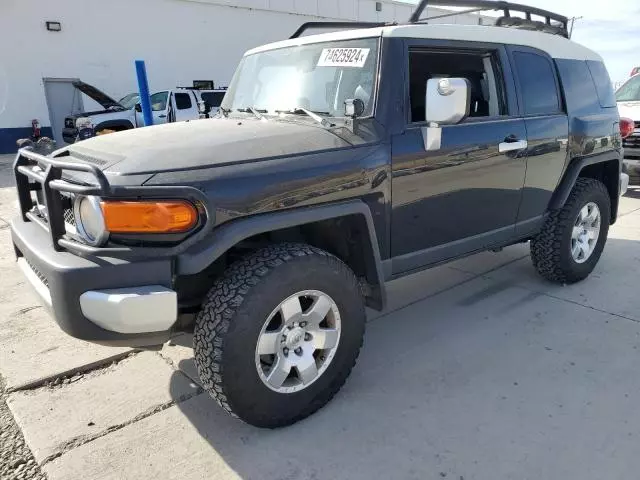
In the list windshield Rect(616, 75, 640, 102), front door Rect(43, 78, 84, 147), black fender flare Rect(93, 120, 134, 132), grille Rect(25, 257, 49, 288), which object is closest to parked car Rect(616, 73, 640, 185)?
windshield Rect(616, 75, 640, 102)

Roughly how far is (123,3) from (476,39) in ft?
56.4

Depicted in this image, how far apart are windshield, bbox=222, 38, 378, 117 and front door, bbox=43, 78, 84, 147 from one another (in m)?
15.1

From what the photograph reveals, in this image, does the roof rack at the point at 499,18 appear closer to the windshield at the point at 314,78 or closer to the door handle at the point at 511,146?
the windshield at the point at 314,78

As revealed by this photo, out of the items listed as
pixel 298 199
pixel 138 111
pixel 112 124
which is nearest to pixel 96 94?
pixel 112 124

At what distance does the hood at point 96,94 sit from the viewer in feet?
43.3

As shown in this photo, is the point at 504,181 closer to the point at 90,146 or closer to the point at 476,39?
the point at 476,39

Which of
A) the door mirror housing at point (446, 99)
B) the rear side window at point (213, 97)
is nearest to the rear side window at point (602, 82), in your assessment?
the door mirror housing at point (446, 99)

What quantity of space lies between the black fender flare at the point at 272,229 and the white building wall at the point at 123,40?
1696 cm

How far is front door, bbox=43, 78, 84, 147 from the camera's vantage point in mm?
16438

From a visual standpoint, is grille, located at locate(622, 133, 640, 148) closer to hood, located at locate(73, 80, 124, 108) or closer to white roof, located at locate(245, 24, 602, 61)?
white roof, located at locate(245, 24, 602, 61)

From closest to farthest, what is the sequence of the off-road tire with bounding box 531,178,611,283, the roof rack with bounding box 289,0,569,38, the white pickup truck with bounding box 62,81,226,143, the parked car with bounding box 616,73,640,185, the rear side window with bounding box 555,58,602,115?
the roof rack with bounding box 289,0,569,38 < the rear side window with bounding box 555,58,602,115 < the off-road tire with bounding box 531,178,611,283 < the parked car with bounding box 616,73,640,185 < the white pickup truck with bounding box 62,81,226,143

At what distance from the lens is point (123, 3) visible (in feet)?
56.2

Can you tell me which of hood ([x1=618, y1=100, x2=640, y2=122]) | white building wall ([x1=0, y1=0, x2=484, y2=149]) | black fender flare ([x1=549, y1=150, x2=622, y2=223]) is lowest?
black fender flare ([x1=549, y1=150, x2=622, y2=223])

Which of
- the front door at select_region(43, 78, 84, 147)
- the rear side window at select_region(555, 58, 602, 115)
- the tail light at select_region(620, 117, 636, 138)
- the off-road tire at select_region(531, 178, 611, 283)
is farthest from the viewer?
the front door at select_region(43, 78, 84, 147)
